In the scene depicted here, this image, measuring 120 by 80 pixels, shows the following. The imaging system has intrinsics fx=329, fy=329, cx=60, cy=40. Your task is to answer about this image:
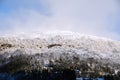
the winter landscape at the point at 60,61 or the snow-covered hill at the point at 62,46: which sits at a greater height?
the snow-covered hill at the point at 62,46

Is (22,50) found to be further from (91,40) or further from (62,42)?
(91,40)

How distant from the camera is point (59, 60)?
20234 millimetres

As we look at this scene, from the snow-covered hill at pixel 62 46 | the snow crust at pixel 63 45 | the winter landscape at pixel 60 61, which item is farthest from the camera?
the snow crust at pixel 63 45

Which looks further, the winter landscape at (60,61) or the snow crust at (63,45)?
the snow crust at (63,45)

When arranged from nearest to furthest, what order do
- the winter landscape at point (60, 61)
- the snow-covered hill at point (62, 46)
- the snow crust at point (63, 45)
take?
the winter landscape at point (60, 61)
the snow-covered hill at point (62, 46)
the snow crust at point (63, 45)

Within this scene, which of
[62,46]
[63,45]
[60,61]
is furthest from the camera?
[63,45]

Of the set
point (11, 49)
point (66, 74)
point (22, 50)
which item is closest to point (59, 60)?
point (66, 74)

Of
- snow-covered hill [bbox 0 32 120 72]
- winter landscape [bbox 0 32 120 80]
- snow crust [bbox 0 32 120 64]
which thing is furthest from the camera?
snow crust [bbox 0 32 120 64]

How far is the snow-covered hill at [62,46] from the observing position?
21.3 m

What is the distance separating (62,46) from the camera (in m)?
23.5

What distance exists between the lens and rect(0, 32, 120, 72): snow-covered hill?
21.3 m

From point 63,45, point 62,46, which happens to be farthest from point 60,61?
point 63,45

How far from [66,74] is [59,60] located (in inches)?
51.1

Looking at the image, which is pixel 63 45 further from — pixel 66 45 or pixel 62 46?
pixel 62 46
